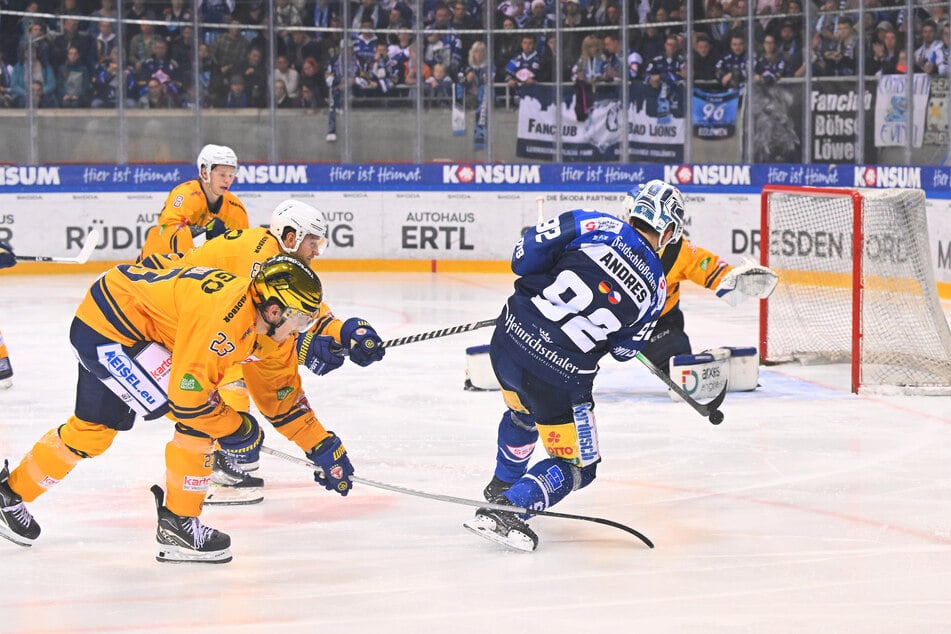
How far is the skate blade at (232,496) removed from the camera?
5.14 m

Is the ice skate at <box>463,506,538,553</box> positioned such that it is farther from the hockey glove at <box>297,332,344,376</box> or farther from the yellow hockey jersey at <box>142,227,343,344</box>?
the yellow hockey jersey at <box>142,227,343,344</box>

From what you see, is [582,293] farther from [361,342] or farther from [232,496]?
[232,496]

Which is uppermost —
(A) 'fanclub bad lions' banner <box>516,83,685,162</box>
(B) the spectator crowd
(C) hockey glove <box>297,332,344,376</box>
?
(B) the spectator crowd

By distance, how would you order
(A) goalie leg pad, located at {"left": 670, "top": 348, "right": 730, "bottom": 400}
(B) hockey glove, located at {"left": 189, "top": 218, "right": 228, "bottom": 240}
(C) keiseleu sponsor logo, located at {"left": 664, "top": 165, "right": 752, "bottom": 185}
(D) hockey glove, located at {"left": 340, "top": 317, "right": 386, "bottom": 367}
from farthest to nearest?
(C) keiseleu sponsor logo, located at {"left": 664, "top": 165, "right": 752, "bottom": 185}, (A) goalie leg pad, located at {"left": 670, "top": 348, "right": 730, "bottom": 400}, (B) hockey glove, located at {"left": 189, "top": 218, "right": 228, "bottom": 240}, (D) hockey glove, located at {"left": 340, "top": 317, "right": 386, "bottom": 367}

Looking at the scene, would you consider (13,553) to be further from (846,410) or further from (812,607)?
(846,410)

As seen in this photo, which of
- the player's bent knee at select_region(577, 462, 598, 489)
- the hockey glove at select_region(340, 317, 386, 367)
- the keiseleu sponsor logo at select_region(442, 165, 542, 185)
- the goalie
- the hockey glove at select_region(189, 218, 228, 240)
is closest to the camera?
the player's bent knee at select_region(577, 462, 598, 489)

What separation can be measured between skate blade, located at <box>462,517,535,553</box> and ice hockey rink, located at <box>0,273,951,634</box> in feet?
0.14

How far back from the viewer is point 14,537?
4.44m

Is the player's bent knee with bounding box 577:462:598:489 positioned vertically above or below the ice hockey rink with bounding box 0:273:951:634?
above

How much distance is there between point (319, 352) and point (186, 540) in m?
0.76

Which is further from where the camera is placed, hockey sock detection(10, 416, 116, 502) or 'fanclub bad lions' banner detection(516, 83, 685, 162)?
'fanclub bad lions' banner detection(516, 83, 685, 162)

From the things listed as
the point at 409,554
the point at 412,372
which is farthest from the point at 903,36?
the point at 409,554

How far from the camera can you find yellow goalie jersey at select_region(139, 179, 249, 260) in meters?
6.75

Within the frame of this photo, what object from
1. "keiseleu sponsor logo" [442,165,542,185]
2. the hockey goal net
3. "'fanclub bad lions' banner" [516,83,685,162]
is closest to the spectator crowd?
"'fanclub bad lions' banner" [516,83,685,162]
